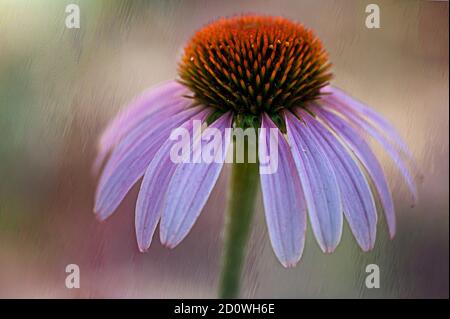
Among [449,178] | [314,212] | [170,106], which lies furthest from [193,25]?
[449,178]

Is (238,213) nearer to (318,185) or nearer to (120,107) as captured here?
(318,185)

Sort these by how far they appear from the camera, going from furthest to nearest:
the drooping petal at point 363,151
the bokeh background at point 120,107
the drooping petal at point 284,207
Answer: the bokeh background at point 120,107 < the drooping petal at point 363,151 < the drooping petal at point 284,207

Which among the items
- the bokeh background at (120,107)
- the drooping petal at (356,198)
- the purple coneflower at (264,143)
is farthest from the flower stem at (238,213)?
the bokeh background at (120,107)

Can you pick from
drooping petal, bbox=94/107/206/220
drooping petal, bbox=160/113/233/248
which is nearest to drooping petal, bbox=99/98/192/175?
drooping petal, bbox=94/107/206/220

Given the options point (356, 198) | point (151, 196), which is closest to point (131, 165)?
point (151, 196)

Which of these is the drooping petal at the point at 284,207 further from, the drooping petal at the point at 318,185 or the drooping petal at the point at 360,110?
the drooping petal at the point at 360,110
